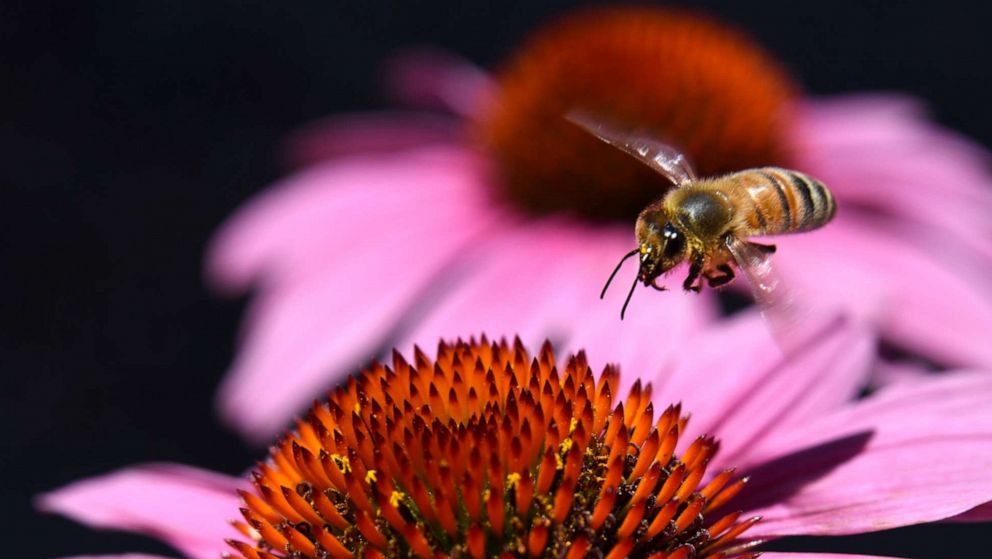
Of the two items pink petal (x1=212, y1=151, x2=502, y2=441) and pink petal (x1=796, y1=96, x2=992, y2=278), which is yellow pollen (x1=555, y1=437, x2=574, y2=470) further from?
pink petal (x1=796, y1=96, x2=992, y2=278)

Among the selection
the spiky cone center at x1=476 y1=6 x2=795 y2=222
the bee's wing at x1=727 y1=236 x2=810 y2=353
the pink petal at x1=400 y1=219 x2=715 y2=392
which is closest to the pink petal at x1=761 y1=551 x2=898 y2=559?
the bee's wing at x1=727 y1=236 x2=810 y2=353

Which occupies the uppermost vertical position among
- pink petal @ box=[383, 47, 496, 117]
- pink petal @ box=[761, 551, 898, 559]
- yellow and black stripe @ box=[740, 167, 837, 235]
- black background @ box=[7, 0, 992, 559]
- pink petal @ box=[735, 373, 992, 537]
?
black background @ box=[7, 0, 992, 559]

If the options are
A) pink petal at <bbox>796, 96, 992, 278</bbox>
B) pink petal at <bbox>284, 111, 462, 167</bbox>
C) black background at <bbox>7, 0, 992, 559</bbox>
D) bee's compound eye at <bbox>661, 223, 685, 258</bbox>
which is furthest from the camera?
black background at <bbox>7, 0, 992, 559</bbox>

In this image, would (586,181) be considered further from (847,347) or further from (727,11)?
(727,11)

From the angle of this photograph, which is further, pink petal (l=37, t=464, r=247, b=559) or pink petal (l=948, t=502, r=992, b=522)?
pink petal (l=37, t=464, r=247, b=559)

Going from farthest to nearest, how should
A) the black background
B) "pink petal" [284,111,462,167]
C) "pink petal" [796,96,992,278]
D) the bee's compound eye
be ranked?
the black background
"pink petal" [284,111,462,167]
"pink petal" [796,96,992,278]
the bee's compound eye

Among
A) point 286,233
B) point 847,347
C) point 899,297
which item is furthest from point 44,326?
point 847,347

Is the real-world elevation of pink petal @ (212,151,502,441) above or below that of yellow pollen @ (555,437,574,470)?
above
